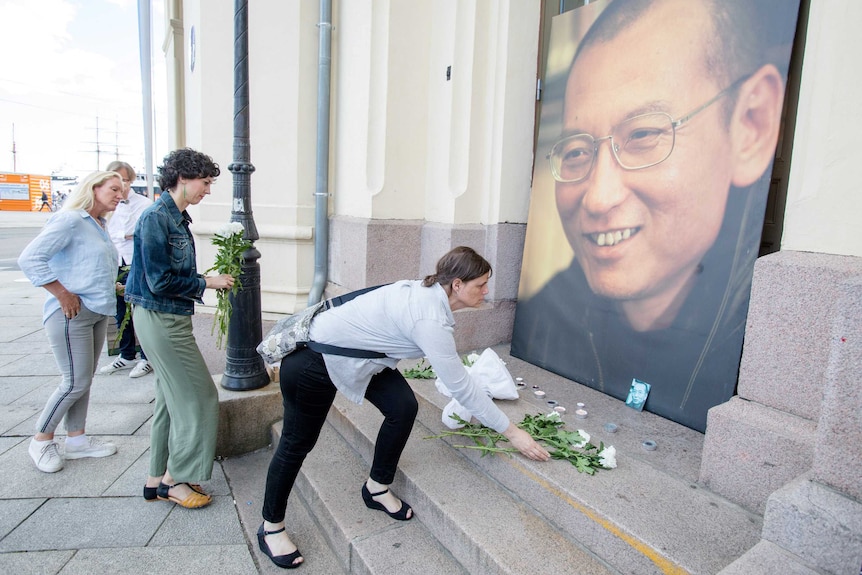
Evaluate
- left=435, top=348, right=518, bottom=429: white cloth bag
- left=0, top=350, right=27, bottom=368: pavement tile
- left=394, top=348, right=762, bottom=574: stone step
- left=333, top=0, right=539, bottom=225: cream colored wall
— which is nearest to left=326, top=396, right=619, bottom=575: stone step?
left=394, top=348, right=762, bottom=574: stone step

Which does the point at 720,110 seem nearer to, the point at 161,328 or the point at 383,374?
the point at 383,374

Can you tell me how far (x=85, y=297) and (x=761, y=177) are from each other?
418 cm

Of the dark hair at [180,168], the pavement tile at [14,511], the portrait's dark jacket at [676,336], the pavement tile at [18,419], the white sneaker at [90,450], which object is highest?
the dark hair at [180,168]

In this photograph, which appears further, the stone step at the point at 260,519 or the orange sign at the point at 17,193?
the orange sign at the point at 17,193

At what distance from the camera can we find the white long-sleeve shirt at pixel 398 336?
2490 millimetres

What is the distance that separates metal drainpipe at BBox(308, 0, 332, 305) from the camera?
579 centimetres

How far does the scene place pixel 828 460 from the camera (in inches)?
81.4

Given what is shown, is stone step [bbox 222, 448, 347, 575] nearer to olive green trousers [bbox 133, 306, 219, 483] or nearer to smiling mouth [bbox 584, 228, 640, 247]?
olive green trousers [bbox 133, 306, 219, 483]

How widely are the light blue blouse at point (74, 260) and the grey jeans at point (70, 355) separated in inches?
3.2

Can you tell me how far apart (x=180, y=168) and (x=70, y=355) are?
156 centimetres

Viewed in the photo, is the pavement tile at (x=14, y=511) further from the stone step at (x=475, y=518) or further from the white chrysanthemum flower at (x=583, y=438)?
the white chrysanthemum flower at (x=583, y=438)

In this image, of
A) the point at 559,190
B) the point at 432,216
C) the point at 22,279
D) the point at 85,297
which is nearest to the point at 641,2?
the point at 559,190

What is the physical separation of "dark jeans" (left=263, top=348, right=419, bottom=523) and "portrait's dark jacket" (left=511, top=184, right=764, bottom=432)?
1.75m

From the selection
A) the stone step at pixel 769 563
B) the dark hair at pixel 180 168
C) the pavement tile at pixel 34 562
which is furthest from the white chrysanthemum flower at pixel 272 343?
the stone step at pixel 769 563
